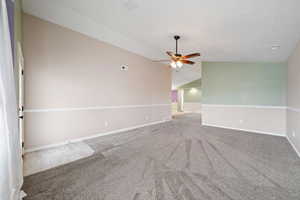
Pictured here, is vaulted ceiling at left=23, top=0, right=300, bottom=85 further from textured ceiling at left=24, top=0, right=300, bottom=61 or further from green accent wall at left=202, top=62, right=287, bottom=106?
green accent wall at left=202, top=62, right=287, bottom=106

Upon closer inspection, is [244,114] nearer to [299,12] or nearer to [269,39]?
[269,39]

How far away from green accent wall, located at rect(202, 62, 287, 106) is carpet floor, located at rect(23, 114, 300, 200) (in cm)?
224

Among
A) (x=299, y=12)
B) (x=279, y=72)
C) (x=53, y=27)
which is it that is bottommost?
(x=279, y=72)

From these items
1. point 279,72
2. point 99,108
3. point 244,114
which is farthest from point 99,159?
point 279,72

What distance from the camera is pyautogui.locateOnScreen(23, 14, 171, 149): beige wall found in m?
3.33

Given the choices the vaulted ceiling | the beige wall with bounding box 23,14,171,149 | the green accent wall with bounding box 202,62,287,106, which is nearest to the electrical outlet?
the beige wall with bounding box 23,14,171,149

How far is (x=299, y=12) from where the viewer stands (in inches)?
91.8

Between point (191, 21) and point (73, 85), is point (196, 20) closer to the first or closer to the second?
point (191, 21)

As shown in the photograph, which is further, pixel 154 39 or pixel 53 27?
pixel 154 39

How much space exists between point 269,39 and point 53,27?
4.87m

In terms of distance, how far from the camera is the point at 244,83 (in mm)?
5828

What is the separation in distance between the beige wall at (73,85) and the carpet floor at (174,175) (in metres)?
1.09

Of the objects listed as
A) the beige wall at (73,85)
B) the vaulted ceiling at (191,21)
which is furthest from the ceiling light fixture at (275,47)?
the beige wall at (73,85)

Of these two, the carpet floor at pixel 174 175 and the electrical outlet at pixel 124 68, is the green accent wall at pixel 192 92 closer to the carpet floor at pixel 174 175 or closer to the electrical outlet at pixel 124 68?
the electrical outlet at pixel 124 68
